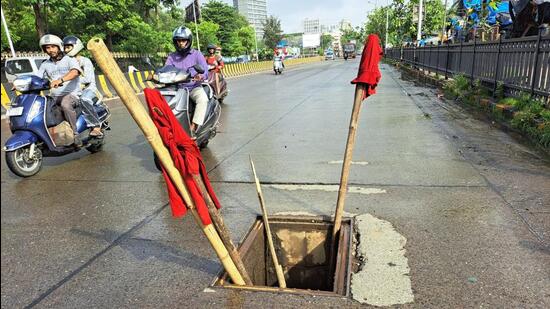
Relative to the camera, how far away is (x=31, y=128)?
16.8 feet

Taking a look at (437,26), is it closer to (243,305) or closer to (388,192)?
(388,192)

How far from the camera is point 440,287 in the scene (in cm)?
248

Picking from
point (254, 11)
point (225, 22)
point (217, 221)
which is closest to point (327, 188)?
point (217, 221)

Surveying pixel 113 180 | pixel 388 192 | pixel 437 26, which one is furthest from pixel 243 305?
pixel 437 26

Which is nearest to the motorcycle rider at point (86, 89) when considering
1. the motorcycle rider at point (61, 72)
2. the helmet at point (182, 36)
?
the motorcycle rider at point (61, 72)

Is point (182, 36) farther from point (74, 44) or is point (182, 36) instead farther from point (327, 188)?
point (327, 188)

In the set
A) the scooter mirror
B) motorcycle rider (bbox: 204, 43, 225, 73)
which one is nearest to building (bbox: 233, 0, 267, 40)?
motorcycle rider (bbox: 204, 43, 225, 73)

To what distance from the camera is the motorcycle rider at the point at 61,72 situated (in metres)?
5.47

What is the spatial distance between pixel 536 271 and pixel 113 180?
175 inches

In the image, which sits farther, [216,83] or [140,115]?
[216,83]

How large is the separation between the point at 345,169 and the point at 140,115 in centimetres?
162

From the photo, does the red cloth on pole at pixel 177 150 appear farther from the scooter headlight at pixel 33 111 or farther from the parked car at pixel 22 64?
the parked car at pixel 22 64

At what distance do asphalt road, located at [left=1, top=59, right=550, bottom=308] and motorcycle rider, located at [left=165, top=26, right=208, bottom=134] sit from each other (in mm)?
709

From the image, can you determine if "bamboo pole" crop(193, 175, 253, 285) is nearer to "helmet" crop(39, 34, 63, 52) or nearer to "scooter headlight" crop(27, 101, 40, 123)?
"scooter headlight" crop(27, 101, 40, 123)
